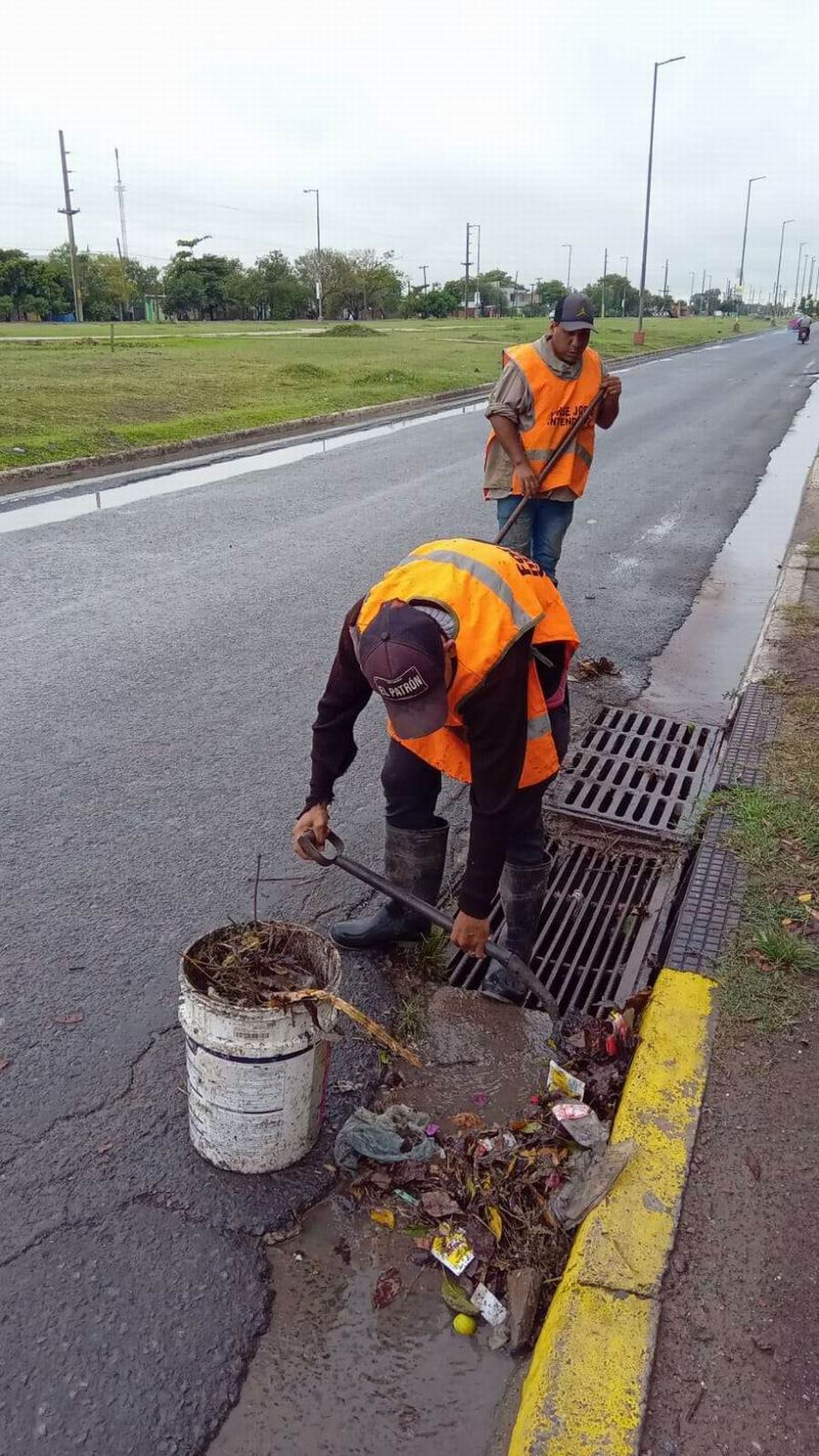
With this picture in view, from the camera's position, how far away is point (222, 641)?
583 cm

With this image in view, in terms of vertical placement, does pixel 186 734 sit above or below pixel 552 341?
below

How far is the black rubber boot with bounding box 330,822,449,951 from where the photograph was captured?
3211 millimetres

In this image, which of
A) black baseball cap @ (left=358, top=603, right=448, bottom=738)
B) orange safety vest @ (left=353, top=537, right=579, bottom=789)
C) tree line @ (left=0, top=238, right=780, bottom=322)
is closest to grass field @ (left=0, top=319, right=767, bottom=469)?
orange safety vest @ (left=353, top=537, right=579, bottom=789)

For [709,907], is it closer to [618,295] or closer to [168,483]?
[168,483]

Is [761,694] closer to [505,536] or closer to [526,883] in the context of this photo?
[505,536]

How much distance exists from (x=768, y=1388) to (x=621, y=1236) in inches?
15.0

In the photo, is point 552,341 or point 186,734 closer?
point 186,734

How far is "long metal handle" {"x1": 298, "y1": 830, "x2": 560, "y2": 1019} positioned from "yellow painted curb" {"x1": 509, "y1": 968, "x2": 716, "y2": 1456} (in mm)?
286

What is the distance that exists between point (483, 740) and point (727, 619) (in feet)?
15.3

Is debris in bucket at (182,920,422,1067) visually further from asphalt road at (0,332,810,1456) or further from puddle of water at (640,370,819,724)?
puddle of water at (640,370,819,724)

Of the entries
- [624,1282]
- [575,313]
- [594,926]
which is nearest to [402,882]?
[594,926]

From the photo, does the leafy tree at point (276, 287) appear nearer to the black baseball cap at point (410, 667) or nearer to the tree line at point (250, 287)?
the tree line at point (250, 287)

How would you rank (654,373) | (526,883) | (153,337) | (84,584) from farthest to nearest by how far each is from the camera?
(153,337) < (654,373) < (84,584) < (526,883)

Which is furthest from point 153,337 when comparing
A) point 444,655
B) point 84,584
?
point 444,655
